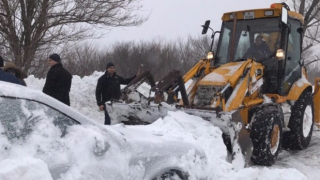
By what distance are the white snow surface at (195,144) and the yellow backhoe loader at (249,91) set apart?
299 mm

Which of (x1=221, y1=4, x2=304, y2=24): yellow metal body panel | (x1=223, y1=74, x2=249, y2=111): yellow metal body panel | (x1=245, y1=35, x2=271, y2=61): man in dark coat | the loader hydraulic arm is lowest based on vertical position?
(x1=223, y1=74, x2=249, y2=111): yellow metal body panel

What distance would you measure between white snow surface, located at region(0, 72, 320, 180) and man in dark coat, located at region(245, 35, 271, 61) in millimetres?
1911

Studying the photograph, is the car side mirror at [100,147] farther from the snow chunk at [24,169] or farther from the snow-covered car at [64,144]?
the snow chunk at [24,169]

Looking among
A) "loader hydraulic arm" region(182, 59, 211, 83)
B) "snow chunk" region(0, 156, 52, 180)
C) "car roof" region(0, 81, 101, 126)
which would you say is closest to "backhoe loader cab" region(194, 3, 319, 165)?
"loader hydraulic arm" region(182, 59, 211, 83)

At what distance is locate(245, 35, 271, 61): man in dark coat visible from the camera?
24.2 feet

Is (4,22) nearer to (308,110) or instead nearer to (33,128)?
(308,110)

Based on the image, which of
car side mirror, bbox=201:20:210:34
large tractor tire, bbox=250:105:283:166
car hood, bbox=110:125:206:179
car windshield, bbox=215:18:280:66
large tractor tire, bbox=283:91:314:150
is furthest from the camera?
car side mirror, bbox=201:20:210:34

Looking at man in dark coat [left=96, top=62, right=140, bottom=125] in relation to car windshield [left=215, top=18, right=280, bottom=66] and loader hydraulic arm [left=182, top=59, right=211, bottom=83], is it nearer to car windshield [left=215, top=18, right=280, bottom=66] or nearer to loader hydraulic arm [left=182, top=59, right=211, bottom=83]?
loader hydraulic arm [left=182, top=59, right=211, bottom=83]

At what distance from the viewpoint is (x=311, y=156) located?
23.8 ft

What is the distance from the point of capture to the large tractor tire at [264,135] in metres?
6.21

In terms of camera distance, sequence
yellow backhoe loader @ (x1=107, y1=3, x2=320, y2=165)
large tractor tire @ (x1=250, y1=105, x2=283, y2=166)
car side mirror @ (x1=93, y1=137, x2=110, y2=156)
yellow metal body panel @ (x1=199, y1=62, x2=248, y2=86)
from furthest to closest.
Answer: yellow metal body panel @ (x1=199, y1=62, x2=248, y2=86) < large tractor tire @ (x1=250, y1=105, x2=283, y2=166) < yellow backhoe loader @ (x1=107, y1=3, x2=320, y2=165) < car side mirror @ (x1=93, y1=137, x2=110, y2=156)

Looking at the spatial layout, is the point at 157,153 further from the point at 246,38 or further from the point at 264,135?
the point at 246,38

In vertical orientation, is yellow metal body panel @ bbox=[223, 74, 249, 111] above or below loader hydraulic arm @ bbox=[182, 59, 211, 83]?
below

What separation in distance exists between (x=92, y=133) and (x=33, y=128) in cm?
47
